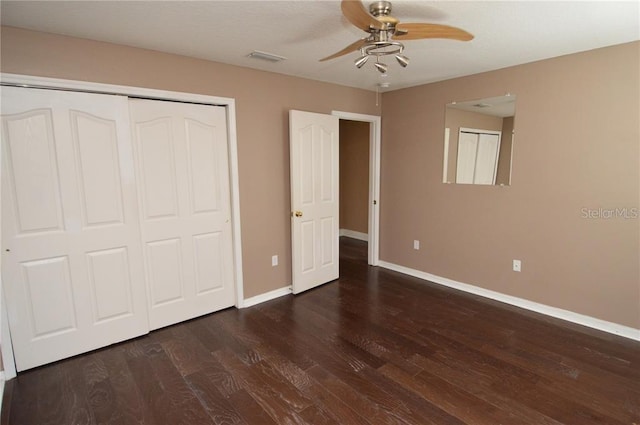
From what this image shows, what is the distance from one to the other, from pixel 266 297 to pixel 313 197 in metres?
1.22

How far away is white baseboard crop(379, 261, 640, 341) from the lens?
2884 mm

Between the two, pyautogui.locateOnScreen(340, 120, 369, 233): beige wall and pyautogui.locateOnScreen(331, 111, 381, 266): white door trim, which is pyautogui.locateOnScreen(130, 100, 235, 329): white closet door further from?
pyautogui.locateOnScreen(340, 120, 369, 233): beige wall

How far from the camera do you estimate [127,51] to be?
8.70ft

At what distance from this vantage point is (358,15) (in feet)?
5.54

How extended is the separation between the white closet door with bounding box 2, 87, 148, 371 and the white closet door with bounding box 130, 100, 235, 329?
132 millimetres

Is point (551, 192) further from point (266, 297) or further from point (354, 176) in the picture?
point (354, 176)

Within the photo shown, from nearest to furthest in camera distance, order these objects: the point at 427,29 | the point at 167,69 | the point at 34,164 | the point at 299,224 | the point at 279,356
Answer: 1. the point at 427,29
2. the point at 34,164
3. the point at 279,356
4. the point at 167,69
5. the point at 299,224

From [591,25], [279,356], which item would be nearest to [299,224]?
[279,356]

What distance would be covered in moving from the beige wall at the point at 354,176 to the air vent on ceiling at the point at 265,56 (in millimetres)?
3354

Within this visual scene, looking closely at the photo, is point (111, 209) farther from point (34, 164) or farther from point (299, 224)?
point (299, 224)

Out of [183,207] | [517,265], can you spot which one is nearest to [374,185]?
[517,265]

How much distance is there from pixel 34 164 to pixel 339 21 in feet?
7.56

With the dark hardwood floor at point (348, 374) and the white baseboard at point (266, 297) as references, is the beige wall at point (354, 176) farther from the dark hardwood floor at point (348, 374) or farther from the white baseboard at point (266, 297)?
the dark hardwood floor at point (348, 374)

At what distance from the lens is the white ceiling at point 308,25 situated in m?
2.00
